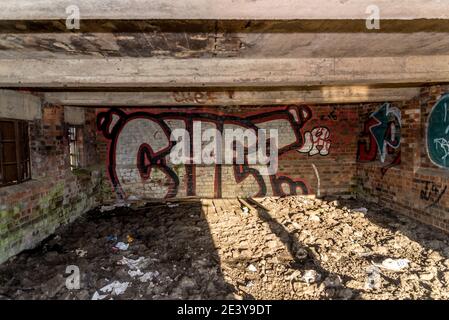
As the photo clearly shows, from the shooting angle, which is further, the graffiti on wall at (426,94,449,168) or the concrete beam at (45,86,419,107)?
the concrete beam at (45,86,419,107)

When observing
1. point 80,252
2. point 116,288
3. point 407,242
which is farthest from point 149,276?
point 407,242

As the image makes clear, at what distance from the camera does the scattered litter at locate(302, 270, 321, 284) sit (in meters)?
3.35

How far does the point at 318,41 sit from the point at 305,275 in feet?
9.05

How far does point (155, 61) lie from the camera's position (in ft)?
10.6

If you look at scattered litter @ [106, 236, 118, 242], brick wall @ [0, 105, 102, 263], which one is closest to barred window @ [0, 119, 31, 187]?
brick wall @ [0, 105, 102, 263]

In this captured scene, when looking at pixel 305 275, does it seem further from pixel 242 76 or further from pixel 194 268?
pixel 242 76

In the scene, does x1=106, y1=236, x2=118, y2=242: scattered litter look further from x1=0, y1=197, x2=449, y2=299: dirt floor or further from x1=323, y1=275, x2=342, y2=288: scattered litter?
x1=323, y1=275, x2=342, y2=288: scattered litter

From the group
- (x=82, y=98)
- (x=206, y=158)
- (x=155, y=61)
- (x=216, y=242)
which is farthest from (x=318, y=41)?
(x=206, y=158)

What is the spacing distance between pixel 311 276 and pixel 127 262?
252cm

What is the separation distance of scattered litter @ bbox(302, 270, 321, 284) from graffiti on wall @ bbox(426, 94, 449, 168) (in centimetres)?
322

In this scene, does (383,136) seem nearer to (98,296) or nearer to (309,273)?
(309,273)

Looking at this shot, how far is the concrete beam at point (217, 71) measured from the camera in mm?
3225

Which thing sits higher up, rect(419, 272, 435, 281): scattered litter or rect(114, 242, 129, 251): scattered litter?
rect(114, 242, 129, 251): scattered litter

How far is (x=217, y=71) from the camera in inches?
131
